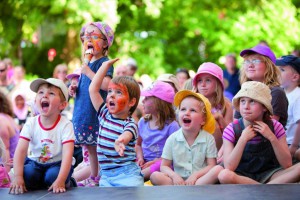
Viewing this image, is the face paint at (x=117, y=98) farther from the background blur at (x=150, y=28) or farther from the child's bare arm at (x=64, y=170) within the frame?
the background blur at (x=150, y=28)

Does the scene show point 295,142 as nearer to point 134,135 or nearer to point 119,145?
point 134,135

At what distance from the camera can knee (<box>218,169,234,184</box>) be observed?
18.3 ft

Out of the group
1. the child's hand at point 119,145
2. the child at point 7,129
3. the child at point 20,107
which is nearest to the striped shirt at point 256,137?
the child's hand at point 119,145

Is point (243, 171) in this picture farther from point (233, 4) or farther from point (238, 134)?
point (233, 4)

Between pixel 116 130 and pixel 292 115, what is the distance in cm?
209

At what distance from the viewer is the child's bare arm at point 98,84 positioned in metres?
5.86

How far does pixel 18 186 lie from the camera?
5.49 metres

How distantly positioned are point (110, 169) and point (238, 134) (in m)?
1.17

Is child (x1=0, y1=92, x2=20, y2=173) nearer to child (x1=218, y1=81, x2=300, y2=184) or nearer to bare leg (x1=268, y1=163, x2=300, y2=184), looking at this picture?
child (x1=218, y1=81, x2=300, y2=184)

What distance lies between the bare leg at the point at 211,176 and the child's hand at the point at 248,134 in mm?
353

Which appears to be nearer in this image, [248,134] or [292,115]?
[248,134]

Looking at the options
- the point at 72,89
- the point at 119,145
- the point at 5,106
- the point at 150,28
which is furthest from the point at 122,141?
the point at 150,28

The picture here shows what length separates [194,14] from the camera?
21.0 m

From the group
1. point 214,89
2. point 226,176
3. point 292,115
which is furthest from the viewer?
point 292,115
